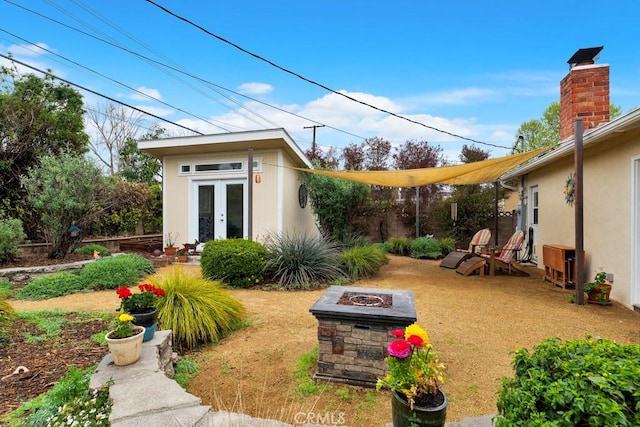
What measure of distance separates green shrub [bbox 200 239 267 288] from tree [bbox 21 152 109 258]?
3.17 meters

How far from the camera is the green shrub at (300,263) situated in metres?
5.57

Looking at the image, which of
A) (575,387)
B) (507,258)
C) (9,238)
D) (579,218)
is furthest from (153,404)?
(507,258)

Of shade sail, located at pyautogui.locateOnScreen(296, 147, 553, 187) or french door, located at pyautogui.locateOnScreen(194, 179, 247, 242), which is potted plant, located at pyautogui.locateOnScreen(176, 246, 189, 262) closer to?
french door, located at pyautogui.locateOnScreen(194, 179, 247, 242)

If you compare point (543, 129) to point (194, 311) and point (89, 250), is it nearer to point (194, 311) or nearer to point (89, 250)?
point (194, 311)

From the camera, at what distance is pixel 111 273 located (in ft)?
17.9

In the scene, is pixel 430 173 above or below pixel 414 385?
above

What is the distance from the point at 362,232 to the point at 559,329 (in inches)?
264

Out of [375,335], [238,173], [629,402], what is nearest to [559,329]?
[375,335]

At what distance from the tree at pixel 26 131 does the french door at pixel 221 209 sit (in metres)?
3.04

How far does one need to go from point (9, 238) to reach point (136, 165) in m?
11.5

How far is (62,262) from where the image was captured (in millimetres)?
6344

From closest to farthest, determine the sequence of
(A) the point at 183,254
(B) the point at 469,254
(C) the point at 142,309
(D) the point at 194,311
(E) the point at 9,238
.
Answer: (C) the point at 142,309, (D) the point at 194,311, (E) the point at 9,238, (B) the point at 469,254, (A) the point at 183,254

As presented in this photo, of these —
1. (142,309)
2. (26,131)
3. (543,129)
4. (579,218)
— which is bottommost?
(142,309)

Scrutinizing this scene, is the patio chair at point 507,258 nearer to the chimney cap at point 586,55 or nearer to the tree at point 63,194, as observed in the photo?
the chimney cap at point 586,55
